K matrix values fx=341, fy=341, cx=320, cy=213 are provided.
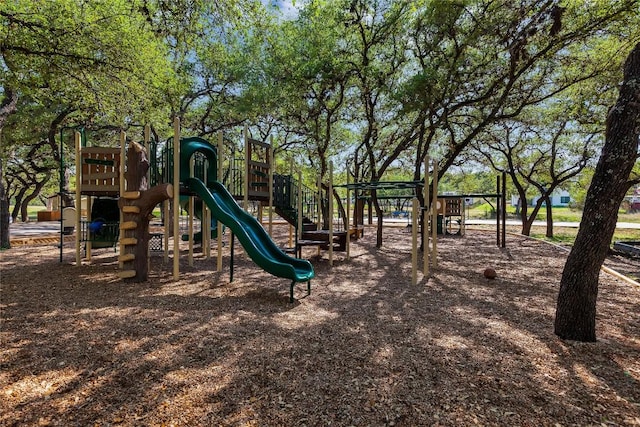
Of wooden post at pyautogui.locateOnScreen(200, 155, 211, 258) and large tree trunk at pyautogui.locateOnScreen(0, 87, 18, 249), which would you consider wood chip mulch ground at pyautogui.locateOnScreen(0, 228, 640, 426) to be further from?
large tree trunk at pyautogui.locateOnScreen(0, 87, 18, 249)

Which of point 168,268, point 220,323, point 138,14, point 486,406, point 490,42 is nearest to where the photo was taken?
point 486,406

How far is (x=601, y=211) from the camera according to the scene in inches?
127

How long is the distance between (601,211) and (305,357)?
3.10 metres

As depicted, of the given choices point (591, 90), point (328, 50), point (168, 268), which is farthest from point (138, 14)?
point (591, 90)

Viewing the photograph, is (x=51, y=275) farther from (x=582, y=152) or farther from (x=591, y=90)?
(x=582, y=152)

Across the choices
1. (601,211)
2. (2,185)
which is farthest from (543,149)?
(2,185)

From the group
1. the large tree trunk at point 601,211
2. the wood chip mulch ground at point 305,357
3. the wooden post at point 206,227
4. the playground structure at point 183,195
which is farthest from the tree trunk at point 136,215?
the large tree trunk at point 601,211

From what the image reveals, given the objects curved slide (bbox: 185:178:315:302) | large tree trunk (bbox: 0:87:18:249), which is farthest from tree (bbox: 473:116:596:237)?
large tree trunk (bbox: 0:87:18:249)

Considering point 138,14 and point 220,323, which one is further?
point 138,14

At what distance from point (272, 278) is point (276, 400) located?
427 centimetres

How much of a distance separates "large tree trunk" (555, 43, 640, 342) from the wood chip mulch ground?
0.97ft

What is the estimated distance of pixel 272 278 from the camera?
6.66m

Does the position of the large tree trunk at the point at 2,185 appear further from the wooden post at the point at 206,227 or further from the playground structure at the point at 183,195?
the wooden post at the point at 206,227

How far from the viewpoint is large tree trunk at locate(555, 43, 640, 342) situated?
3.09 m
